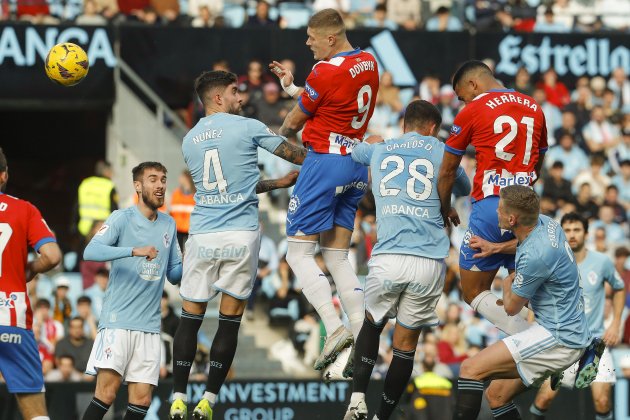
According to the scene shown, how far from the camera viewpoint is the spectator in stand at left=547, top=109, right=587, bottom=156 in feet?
76.7

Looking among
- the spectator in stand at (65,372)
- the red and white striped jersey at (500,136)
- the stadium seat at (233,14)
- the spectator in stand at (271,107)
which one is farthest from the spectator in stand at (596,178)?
the red and white striped jersey at (500,136)

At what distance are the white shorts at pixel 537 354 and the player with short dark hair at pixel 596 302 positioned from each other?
10.5 ft

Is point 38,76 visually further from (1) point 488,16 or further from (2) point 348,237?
(2) point 348,237

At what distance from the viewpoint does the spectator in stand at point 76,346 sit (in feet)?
57.6

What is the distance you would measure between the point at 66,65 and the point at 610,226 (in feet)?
38.6

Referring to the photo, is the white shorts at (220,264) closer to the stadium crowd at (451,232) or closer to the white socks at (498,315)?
the white socks at (498,315)

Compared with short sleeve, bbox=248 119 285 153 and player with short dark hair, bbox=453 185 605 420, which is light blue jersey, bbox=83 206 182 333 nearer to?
short sleeve, bbox=248 119 285 153

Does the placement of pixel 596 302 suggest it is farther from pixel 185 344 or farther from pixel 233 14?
pixel 233 14

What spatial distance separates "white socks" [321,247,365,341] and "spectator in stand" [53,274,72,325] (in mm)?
8151

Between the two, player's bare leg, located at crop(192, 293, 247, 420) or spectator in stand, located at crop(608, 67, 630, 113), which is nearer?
player's bare leg, located at crop(192, 293, 247, 420)

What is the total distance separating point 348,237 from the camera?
11.9 metres

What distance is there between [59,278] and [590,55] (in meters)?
11.4

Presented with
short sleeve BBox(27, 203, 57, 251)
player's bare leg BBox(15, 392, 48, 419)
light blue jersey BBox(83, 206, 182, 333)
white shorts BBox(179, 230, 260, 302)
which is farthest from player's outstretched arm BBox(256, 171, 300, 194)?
player's bare leg BBox(15, 392, 48, 419)

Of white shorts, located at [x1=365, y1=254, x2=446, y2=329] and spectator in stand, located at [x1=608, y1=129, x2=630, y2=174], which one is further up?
spectator in stand, located at [x1=608, y1=129, x2=630, y2=174]
